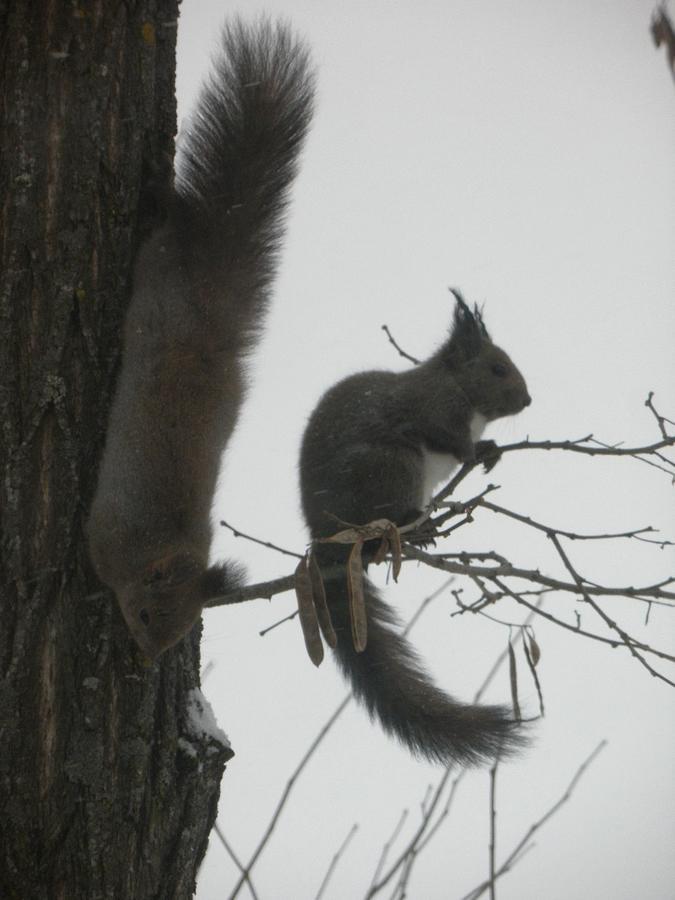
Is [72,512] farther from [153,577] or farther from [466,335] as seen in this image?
[466,335]

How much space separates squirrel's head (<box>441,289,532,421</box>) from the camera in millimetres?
4062

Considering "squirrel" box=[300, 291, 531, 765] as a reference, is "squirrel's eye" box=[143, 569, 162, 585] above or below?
below

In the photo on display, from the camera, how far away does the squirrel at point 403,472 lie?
118 inches

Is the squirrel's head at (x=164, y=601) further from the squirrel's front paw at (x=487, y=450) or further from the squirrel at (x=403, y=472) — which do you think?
the squirrel's front paw at (x=487, y=450)

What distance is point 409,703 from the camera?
3184 mm

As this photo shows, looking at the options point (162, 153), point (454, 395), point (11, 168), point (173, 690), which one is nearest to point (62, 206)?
point (11, 168)

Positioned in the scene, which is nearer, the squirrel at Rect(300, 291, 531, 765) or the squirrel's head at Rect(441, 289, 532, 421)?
the squirrel at Rect(300, 291, 531, 765)

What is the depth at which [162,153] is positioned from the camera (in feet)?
8.54

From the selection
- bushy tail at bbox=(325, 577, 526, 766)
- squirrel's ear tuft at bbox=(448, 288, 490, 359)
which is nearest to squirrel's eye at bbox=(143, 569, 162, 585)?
bushy tail at bbox=(325, 577, 526, 766)

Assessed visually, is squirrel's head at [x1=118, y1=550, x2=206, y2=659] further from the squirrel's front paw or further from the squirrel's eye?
the squirrel's front paw

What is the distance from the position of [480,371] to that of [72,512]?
2.20m

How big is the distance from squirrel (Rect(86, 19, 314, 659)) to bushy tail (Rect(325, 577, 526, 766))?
0.83 m

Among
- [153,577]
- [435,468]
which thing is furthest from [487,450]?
[153,577]

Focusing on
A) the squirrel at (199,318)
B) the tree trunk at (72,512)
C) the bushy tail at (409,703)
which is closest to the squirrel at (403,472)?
the bushy tail at (409,703)
